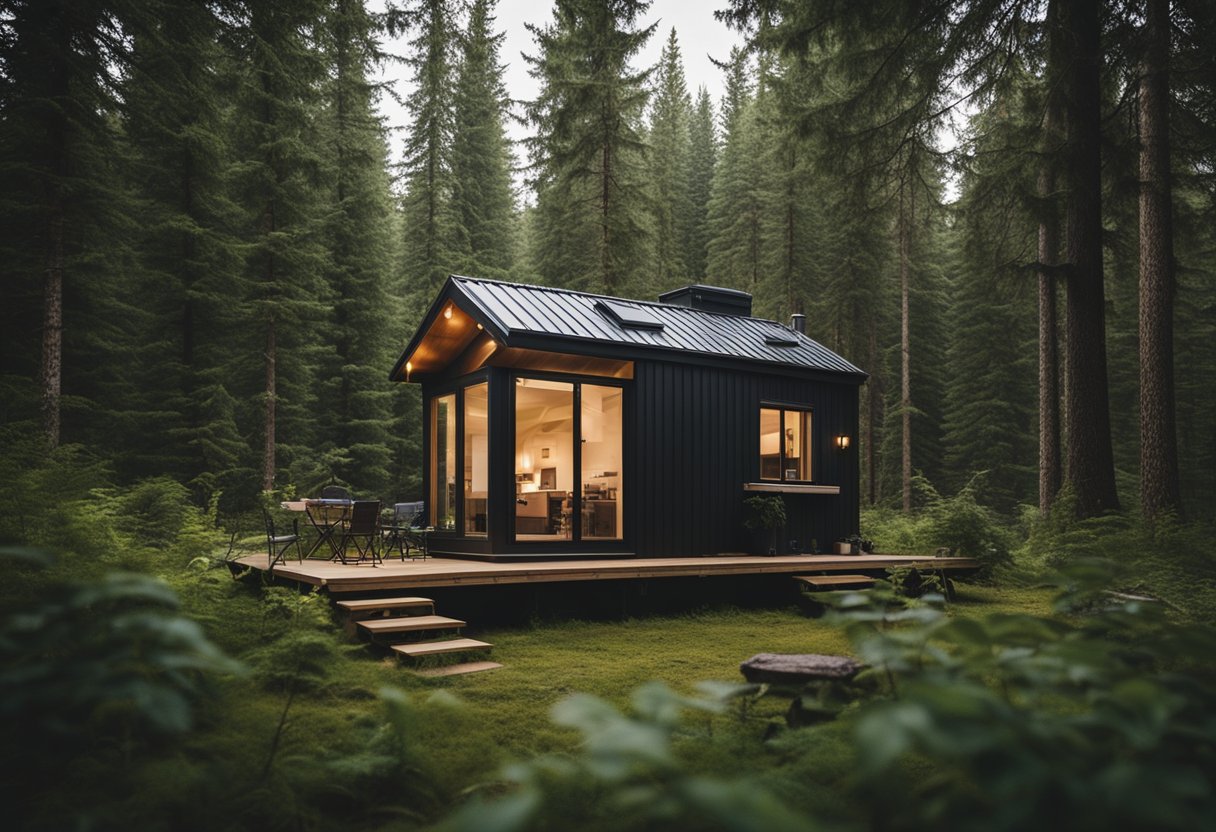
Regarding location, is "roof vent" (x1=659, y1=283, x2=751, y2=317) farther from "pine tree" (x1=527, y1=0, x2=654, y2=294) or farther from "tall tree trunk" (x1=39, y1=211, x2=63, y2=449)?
"tall tree trunk" (x1=39, y1=211, x2=63, y2=449)

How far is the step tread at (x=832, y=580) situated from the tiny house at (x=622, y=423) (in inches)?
41.8

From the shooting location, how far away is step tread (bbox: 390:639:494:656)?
16.8 ft

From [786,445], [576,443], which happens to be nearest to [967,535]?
[786,445]

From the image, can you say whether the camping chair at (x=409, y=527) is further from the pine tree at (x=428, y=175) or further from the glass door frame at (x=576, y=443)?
the pine tree at (x=428, y=175)

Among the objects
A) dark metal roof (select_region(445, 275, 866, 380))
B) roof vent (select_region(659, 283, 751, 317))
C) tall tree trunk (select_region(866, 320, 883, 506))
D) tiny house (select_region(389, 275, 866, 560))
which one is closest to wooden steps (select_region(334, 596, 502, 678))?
tiny house (select_region(389, 275, 866, 560))

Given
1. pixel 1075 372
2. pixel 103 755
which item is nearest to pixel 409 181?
pixel 1075 372

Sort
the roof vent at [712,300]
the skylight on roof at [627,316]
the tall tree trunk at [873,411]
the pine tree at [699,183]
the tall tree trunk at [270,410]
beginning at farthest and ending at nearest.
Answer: the pine tree at [699,183], the tall tree trunk at [873,411], the tall tree trunk at [270,410], the roof vent at [712,300], the skylight on roof at [627,316]

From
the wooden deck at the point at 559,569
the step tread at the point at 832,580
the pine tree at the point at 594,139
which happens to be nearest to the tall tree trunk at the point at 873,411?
the pine tree at the point at 594,139

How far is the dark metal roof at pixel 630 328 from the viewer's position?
8094 millimetres

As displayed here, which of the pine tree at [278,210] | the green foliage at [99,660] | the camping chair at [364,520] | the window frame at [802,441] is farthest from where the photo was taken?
the pine tree at [278,210]

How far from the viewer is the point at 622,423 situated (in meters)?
8.77

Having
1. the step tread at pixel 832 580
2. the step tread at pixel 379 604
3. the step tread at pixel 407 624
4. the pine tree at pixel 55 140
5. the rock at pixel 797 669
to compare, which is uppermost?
the pine tree at pixel 55 140

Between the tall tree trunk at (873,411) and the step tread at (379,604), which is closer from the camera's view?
the step tread at (379,604)

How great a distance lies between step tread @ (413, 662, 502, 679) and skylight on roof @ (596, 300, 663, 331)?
4.93 m
